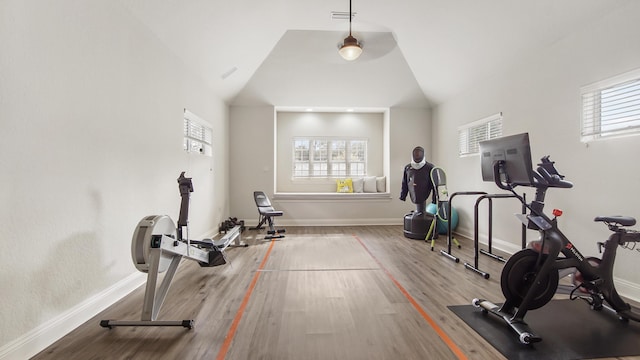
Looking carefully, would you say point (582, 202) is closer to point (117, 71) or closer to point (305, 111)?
point (117, 71)

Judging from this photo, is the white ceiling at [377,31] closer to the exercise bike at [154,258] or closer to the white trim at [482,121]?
the white trim at [482,121]

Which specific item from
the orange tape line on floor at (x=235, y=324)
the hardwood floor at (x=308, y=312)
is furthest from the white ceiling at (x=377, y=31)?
the orange tape line on floor at (x=235, y=324)

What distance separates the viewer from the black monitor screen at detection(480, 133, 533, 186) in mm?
2207

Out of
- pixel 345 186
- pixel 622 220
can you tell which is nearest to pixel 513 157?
pixel 622 220

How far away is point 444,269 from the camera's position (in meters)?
3.49

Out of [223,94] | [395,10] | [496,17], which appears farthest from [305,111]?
[496,17]

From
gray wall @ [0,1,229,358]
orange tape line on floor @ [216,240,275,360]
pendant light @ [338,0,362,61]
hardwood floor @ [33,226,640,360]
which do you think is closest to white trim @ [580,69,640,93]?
hardwood floor @ [33,226,640,360]

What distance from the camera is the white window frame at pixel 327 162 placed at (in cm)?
766

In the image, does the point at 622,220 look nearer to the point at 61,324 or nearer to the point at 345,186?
the point at 61,324

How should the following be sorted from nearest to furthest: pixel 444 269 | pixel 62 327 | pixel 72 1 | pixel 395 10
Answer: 1. pixel 62 327
2. pixel 72 1
3. pixel 444 269
4. pixel 395 10

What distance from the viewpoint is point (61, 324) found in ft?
6.62

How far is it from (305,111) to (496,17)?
4.74 m

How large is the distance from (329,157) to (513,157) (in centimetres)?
555

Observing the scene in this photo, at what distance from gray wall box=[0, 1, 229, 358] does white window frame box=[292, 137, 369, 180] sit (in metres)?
4.45
